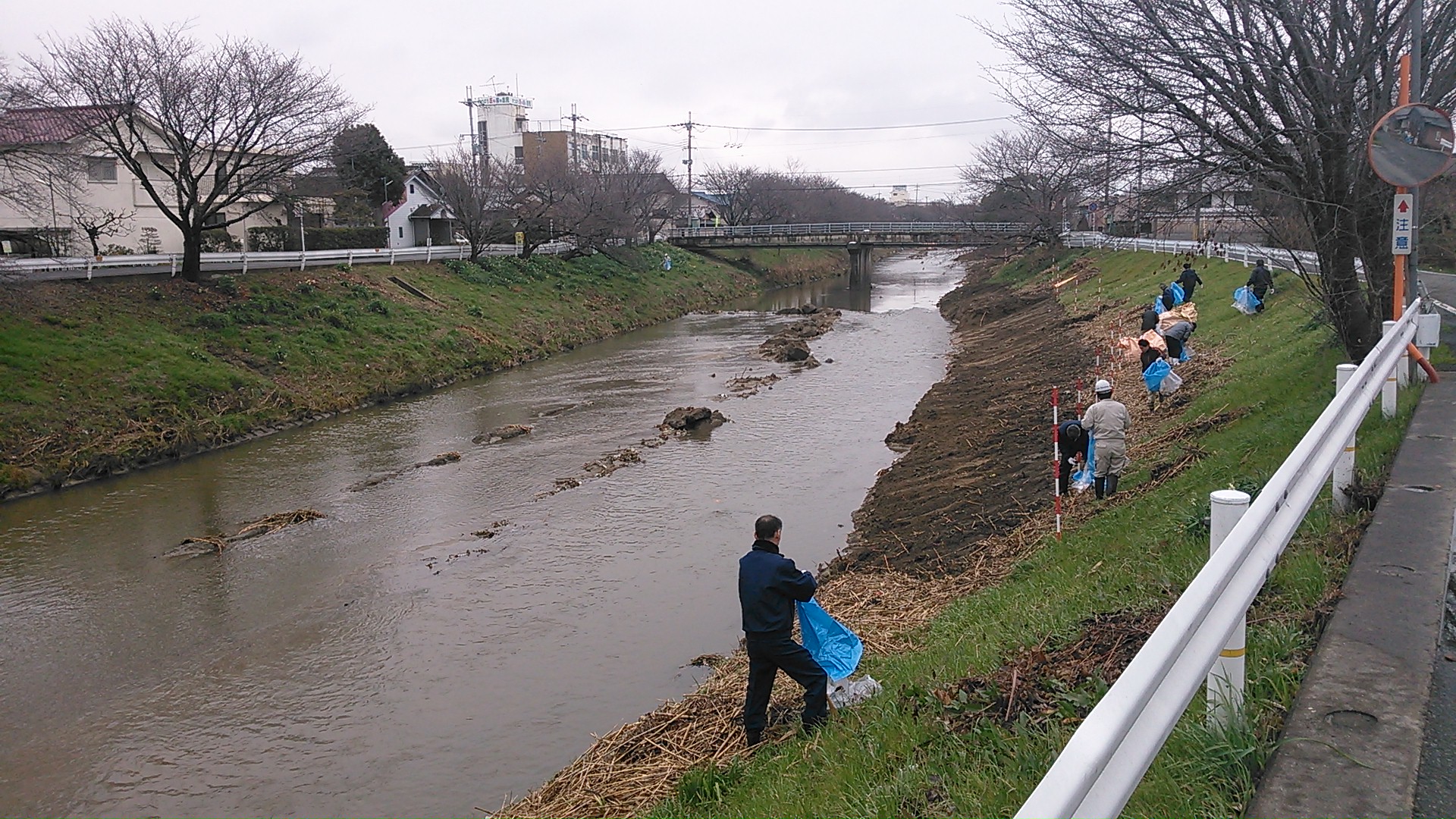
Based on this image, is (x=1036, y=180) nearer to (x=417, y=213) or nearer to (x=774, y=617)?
(x=774, y=617)

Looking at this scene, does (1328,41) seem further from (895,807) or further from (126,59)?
(126,59)

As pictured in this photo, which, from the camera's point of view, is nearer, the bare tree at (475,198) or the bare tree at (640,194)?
the bare tree at (475,198)

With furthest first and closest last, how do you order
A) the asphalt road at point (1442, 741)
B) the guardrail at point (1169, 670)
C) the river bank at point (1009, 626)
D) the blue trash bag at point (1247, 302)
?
the blue trash bag at point (1247, 302) < the river bank at point (1009, 626) < the asphalt road at point (1442, 741) < the guardrail at point (1169, 670)

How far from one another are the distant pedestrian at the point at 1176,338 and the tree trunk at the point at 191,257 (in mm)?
24714

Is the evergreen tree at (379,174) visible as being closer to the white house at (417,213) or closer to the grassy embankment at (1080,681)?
the white house at (417,213)

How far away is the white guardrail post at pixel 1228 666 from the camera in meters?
3.33

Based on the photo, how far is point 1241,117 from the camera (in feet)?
31.4

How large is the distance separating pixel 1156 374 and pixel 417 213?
4742 centimetres

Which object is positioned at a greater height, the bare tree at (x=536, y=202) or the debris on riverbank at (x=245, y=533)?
the bare tree at (x=536, y=202)

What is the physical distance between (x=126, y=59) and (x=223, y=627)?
21.2m

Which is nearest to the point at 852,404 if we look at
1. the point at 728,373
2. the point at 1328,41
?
the point at 728,373

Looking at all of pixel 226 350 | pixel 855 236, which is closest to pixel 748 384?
pixel 226 350

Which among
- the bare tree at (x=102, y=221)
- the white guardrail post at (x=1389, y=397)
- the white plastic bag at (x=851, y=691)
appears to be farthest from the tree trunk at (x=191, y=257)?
the white guardrail post at (x=1389, y=397)

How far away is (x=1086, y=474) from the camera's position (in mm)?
11578
